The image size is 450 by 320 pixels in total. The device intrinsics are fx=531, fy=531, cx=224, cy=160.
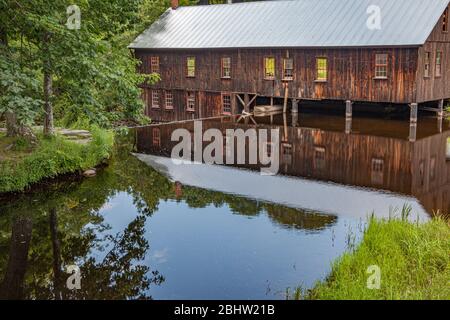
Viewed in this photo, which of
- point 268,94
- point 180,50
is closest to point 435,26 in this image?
point 268,94

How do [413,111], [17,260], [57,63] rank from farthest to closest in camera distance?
1. [413,111]
2. [57,63]
3. [17,260]

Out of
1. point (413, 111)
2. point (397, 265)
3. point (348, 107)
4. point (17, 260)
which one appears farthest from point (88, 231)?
point (348, 107)

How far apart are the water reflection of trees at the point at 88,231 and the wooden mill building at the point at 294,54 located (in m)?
14.4

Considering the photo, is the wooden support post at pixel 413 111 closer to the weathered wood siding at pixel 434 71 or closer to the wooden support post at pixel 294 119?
the weathered wood siding at pixel 434 71

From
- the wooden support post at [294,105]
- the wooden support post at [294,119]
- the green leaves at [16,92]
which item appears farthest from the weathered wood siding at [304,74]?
the green leaves at [16,92]

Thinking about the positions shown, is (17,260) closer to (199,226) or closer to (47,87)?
(199,226)

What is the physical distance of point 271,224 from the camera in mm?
13211

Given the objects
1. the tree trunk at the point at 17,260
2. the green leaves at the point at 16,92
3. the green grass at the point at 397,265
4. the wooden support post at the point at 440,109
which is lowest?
the tree trunk at the point at 17,260

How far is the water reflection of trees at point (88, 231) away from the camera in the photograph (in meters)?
9.88

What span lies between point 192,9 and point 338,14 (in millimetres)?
11592

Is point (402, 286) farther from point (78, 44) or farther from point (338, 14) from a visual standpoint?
point (338, 14)

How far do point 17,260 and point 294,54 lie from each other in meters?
22.7

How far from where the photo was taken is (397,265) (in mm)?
9656
